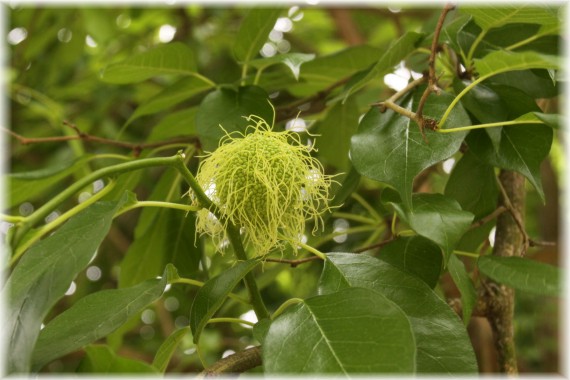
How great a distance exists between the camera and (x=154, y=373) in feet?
1.59

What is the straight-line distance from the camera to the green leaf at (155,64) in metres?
0.82

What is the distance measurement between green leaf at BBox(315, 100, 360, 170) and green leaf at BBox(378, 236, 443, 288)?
269 millimetres

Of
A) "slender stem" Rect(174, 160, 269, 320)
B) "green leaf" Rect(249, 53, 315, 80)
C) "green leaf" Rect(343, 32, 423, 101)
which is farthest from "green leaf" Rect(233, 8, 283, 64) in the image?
"slender stem" Rect(174, 160, 269, 320)

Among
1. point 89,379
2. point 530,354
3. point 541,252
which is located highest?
point 89,379

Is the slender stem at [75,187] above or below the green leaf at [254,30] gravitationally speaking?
below

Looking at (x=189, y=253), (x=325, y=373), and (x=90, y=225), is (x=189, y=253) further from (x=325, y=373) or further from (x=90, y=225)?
(x=325, y=373)

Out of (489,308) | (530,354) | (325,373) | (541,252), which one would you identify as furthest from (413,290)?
(530,354)

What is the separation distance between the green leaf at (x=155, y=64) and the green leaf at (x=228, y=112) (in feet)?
0.28

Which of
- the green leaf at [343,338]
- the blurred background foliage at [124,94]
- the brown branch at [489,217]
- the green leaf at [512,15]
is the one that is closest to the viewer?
the green leaf at [343,338]

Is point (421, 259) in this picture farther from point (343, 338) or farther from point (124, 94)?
point (124, 94)

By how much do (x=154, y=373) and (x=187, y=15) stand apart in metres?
1.32

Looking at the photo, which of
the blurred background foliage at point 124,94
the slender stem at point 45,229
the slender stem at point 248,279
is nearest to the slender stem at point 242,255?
the slender stem at point 248,279

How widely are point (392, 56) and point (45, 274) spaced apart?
39 cm

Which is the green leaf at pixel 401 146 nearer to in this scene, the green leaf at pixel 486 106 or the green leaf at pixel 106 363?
the green leaf at pixel 486 106
